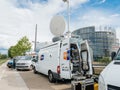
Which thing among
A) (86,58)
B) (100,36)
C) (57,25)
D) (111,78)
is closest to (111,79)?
(111,78)

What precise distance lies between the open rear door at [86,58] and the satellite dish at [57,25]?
108 inches

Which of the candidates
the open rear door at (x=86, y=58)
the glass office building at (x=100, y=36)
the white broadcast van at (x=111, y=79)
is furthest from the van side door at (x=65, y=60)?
the glass office building at (x=100, y=36)

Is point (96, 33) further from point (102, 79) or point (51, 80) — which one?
point (102, 79)

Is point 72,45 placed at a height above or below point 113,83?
above

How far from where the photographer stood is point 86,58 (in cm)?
1045

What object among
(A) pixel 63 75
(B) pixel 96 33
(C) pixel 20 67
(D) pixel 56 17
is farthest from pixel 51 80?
(B) pixel 96 33

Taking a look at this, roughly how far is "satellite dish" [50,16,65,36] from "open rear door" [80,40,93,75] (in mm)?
2754

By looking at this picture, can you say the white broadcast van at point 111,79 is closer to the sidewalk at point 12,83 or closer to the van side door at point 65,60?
the van side door at point 65,60

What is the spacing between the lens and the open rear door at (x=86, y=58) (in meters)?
10.3

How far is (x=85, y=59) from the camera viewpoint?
1055 cm

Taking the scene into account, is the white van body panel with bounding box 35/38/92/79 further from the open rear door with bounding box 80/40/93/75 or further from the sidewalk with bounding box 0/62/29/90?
the sidewalk with bounding box 0/62/29/90

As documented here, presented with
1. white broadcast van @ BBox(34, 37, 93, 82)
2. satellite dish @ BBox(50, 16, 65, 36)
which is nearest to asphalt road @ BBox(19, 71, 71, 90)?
white broadcast van @ BBox(34, 37, 93, 82)

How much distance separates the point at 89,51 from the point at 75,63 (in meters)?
1.21

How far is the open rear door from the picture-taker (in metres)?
10.3
